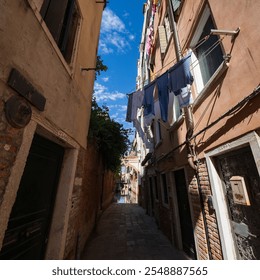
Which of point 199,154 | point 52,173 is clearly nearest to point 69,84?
point 52,173

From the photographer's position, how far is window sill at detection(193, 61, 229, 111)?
254cm

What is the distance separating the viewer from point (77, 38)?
338cm

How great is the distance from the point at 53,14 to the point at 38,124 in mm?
1977

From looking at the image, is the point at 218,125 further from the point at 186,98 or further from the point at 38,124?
the point at 38,124

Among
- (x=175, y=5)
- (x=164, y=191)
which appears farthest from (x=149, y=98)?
(x=164, y=191)

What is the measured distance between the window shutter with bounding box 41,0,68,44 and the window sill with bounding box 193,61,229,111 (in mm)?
2923

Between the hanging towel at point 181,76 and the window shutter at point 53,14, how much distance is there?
99.9 inches

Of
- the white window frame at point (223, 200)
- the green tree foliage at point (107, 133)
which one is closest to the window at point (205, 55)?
the white window frame at point (223, 200)

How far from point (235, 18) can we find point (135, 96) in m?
2.77

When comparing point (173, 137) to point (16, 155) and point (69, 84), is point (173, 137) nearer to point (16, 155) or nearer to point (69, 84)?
point (69, 84)

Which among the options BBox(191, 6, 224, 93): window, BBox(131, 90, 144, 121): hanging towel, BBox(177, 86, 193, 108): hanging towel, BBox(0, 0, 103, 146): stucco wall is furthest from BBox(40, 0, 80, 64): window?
BBox(177, 86, 193, 108): hanging towel

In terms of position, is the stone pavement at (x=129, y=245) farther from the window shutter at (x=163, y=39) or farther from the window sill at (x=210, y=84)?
the window shutter at (x=163, y=39)

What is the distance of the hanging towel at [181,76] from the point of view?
329 cm

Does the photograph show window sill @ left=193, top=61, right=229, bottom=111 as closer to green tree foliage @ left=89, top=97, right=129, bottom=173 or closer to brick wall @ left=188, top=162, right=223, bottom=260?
brick wall @ left=188, top=162, right=223, bottom=260
